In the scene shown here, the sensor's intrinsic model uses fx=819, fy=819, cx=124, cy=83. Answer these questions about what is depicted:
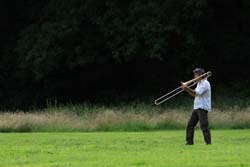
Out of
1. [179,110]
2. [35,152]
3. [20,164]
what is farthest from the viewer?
[179,110]

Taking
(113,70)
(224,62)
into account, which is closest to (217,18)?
(224,62)

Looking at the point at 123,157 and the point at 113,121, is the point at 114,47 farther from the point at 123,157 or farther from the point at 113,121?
the point at 123,157

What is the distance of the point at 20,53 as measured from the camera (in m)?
46.2

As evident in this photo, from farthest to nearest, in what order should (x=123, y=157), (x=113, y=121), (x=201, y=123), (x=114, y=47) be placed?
(x=114, y=47)
(x=113, y=121)
(x=201, y=123)
(x=123, y=157)

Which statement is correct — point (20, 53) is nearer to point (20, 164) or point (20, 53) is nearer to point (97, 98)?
point (97, 98)

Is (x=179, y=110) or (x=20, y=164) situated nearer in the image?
(x=20, y=164)

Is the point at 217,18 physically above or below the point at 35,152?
above

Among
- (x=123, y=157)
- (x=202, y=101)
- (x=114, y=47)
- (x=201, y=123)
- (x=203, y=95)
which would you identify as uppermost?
(x=114, y=47)

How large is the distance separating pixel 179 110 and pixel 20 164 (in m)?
20.6

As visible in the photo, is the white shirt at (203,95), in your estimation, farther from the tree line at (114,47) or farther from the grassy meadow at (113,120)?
the tree line at (114,47)

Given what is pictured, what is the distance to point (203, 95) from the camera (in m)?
17.7

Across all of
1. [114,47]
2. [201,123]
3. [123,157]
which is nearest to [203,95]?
[201,123]

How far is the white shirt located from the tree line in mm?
24744

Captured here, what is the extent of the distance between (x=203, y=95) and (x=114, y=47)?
27326mm
